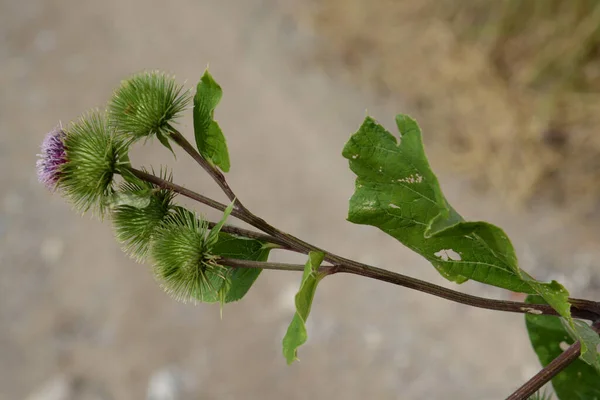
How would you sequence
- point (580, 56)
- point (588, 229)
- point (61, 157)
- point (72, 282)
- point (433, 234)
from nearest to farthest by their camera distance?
point (433, 234) < point (61, 157) < point (588, 229) < point (580, 56) < point (72, 282)

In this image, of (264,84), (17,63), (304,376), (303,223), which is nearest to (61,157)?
(304,376)

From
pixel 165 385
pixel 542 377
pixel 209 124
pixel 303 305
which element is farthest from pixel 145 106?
pixel 165 385

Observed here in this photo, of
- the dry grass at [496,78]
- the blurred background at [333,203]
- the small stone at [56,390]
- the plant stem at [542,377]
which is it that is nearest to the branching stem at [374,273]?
the plant stem at [542,377]

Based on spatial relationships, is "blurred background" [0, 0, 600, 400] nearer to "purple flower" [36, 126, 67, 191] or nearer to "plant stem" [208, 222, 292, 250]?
"plant stem" [208, 222, 292, 250]

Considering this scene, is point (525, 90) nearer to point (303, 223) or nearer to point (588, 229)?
point (588, 229)

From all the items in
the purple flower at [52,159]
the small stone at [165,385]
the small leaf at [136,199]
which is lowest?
the small leaf at [136,199]

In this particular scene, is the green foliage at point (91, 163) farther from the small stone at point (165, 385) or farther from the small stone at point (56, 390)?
the small stone at point (56, 390)
